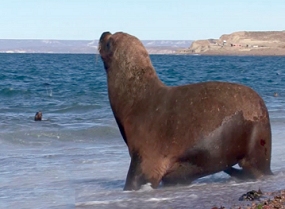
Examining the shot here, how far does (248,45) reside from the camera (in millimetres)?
183750

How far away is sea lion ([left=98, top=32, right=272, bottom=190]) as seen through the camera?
7586 mm

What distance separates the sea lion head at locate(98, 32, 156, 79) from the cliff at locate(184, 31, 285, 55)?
15703cm

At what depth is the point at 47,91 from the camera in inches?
1163

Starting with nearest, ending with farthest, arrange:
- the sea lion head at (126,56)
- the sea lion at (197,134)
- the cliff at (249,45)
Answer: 1. the sea lion at (197,134)
2. the sea lion head at (126,56)
3. the cliff at (249,45)

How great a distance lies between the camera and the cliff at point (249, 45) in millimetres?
170500

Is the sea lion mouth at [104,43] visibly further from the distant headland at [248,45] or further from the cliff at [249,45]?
the cliff at [249,45]

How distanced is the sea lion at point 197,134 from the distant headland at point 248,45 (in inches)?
6166

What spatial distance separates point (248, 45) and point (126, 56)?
178m

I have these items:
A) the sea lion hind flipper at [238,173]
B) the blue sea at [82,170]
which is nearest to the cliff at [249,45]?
the blue sea at [82,170]

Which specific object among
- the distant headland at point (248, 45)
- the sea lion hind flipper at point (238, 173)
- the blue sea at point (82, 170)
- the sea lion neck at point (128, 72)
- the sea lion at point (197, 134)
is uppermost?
the sea lion neck at point (128, 72)

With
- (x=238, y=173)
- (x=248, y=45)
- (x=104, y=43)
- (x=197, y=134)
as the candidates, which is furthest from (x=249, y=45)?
(x=197, y=134)

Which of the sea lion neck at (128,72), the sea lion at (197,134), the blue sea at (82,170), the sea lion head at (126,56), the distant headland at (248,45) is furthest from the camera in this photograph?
the distant headland at (248,45)

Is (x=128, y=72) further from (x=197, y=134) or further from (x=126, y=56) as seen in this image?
(x=197, y=134)

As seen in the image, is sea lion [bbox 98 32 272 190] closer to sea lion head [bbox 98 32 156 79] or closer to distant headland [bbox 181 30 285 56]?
sea lion head [bbox 98 32 156 79]
